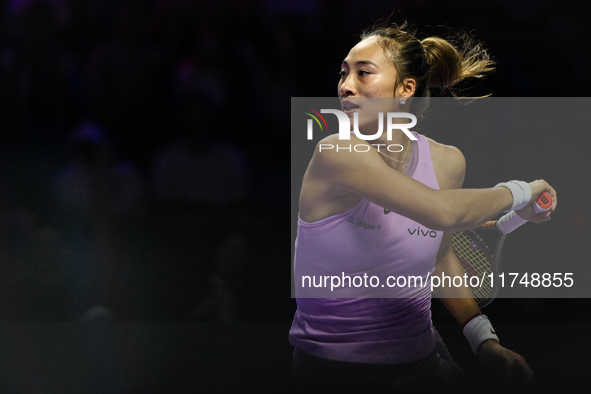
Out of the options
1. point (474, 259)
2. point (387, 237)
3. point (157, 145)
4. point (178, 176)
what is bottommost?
point (474, 259)

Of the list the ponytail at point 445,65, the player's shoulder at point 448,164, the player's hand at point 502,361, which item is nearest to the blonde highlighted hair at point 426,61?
the ponytail at point 445,65

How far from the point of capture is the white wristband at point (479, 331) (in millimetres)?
1881

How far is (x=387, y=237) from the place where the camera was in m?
1.73

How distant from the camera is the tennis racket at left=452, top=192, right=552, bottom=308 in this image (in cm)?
190

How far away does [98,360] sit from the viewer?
7.18 feet

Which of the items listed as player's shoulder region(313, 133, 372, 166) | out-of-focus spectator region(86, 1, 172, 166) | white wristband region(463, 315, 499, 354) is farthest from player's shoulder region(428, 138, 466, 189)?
out-of-focus spectator region(86, 1, 172, 166)

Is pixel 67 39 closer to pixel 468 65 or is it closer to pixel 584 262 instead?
pixel 468 65

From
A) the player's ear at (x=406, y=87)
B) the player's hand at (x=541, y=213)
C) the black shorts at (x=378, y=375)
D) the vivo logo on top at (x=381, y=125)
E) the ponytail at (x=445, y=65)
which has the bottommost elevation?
the black shorts at (x=378, y=375)

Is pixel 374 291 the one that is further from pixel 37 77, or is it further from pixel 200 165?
pixel 37 77

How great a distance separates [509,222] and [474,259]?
0.58 feet

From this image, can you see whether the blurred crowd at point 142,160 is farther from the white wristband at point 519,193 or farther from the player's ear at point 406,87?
the white wristband at point 519,193

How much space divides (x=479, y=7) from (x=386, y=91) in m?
0.71

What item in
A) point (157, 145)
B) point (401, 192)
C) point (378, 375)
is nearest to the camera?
point (401, 192)

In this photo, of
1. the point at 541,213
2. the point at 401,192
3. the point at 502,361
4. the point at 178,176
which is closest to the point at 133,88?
the point at 178,176
